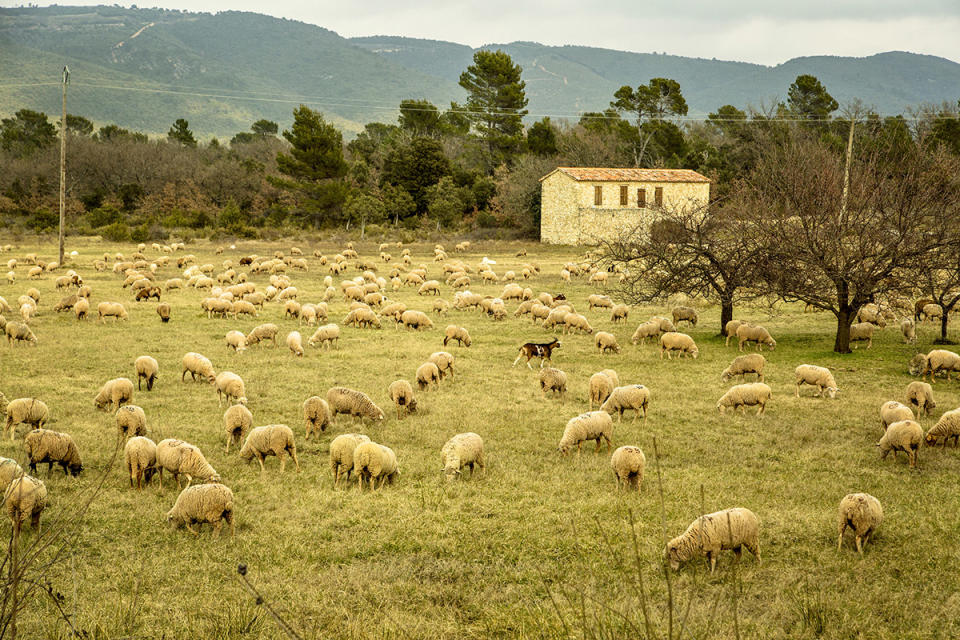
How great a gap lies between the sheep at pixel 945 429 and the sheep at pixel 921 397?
1718mm

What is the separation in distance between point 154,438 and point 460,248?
3968 cm

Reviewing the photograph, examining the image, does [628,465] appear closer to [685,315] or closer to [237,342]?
[237,342]

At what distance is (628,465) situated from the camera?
9.84 metres

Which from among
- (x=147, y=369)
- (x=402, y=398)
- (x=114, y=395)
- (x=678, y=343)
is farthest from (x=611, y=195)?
(x=114, y=395)

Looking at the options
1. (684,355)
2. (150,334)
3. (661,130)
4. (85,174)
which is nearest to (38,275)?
(150,334)

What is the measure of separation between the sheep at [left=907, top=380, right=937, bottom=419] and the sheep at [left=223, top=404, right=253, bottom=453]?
450 inches

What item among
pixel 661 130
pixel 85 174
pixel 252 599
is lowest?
pixel 252 599

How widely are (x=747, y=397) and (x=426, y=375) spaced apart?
621cm

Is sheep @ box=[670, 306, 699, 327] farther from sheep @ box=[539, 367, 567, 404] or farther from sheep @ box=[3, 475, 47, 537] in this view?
sheep @ box=[3, 475, 47, 537]

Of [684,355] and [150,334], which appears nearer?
[684,355]

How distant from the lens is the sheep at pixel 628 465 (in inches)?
387

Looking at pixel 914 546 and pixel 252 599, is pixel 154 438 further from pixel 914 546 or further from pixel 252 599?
pixel 914 546

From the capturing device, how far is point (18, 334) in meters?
19.1

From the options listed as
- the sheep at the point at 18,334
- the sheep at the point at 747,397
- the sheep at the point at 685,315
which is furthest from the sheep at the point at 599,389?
the sheep at the point at 18,334
